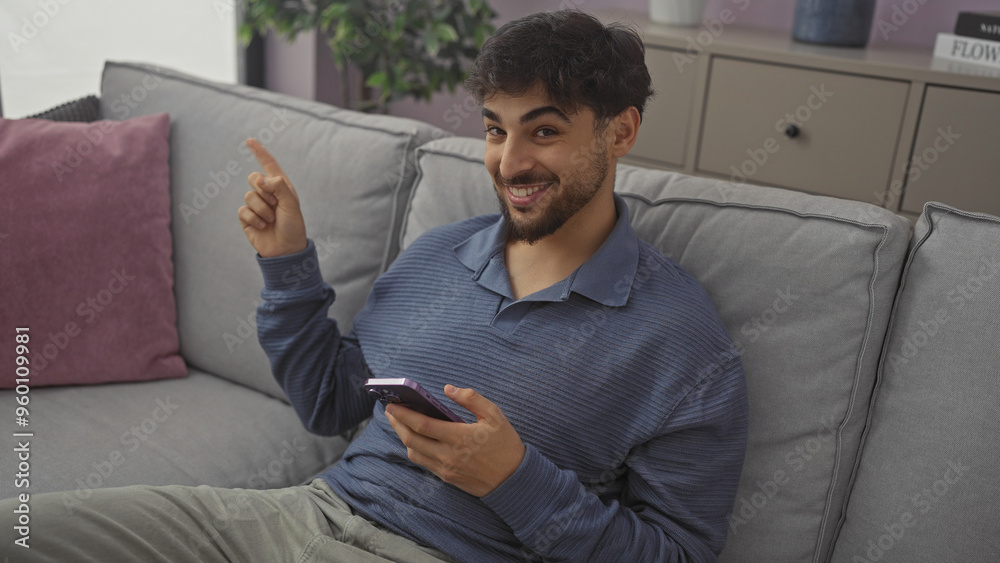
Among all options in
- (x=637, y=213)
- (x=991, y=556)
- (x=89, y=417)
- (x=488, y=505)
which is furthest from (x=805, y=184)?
(x=89, y=417)

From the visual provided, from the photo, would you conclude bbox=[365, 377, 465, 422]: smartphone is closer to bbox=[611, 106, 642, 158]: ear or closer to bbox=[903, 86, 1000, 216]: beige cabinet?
bbox=[611, 106, 642, 158]: ear

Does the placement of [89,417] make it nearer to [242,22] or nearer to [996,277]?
[996,277]

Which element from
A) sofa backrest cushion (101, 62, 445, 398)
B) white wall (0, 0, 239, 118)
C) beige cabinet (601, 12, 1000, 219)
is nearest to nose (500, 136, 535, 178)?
sofa backrest cushion (101, 62, 445, 398)

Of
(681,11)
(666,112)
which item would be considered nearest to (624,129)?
(666,112)

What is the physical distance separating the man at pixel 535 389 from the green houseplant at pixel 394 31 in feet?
4.53

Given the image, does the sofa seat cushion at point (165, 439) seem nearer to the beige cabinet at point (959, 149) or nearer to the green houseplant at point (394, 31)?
the green houseplant at point (394, 31)

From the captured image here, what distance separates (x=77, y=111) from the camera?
1725 mm

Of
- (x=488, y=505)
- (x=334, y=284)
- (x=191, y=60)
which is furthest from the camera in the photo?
(x=191, y=60)

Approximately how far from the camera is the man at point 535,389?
3.44 feet

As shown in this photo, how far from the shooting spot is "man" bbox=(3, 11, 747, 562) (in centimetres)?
105

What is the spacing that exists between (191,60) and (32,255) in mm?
1701

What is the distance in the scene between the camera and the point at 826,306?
1.19 metres

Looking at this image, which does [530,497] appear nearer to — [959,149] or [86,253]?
[86,253]

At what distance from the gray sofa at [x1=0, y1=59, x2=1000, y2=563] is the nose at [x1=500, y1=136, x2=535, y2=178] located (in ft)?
0.80
